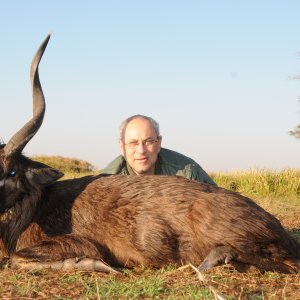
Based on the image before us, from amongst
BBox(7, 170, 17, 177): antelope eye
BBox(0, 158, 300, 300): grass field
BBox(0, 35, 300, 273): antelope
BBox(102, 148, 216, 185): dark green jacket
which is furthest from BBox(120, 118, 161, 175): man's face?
BBox(0, 158, 300, 300): grass field

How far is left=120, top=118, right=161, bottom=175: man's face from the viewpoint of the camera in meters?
7.48

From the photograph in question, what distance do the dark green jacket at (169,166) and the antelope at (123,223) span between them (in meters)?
2.37

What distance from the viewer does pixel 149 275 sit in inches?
197

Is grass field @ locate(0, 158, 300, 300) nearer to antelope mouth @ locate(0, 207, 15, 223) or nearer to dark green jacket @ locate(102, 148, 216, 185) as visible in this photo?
antelope mouth @ locate(0, 207, 15, 223)

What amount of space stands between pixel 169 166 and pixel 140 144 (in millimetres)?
886

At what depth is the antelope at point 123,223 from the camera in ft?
17.1

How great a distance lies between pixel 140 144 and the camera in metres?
7.51

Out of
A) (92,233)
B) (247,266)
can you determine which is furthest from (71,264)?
(247,266)

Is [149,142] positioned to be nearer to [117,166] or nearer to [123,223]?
[117,166]

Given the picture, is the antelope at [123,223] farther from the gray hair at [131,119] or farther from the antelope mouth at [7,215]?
the gray hair at [131,119]

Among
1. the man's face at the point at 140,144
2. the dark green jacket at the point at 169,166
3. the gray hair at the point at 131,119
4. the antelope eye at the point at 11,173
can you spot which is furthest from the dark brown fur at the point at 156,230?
the dark green jacket at the point at 169,166

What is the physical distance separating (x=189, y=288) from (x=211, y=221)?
113cm

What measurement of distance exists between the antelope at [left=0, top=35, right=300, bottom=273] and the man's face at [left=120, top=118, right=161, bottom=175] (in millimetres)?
1756

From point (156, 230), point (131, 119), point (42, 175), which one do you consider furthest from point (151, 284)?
point (131, 119)
